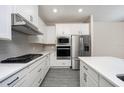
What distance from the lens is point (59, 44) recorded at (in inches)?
207

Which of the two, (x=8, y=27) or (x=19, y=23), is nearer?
(x=8, y=27)

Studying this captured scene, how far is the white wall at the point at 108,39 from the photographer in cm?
512

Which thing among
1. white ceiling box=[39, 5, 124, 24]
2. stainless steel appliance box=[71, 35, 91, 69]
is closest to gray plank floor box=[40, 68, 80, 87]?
stainless steel appliance box=[71, 35, 91, 69]

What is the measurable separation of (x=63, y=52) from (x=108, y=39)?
212 cm

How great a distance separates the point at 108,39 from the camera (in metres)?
5.15

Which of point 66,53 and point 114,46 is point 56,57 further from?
point 114,46

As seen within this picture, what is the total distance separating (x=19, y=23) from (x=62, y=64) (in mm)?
3765

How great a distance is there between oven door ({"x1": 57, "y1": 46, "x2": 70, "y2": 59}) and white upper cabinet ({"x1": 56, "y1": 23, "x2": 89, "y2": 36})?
2.13 ft

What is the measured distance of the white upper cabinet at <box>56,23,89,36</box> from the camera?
204 inches

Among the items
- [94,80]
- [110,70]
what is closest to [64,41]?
[94,80]

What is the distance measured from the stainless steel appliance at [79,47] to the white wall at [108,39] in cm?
38

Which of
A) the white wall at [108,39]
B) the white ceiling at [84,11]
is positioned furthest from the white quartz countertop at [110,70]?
the white wall at [108,39]
